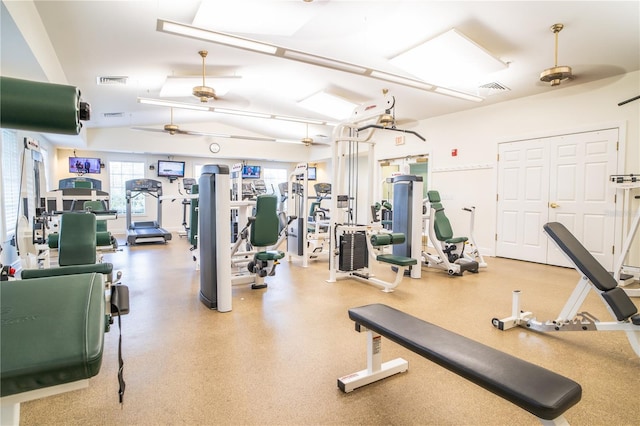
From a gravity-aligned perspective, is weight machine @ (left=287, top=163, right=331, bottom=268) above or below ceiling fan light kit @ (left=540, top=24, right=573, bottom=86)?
below

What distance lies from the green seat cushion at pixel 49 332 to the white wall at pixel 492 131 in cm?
627

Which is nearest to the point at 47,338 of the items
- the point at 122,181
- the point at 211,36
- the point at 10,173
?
the point at 211,36

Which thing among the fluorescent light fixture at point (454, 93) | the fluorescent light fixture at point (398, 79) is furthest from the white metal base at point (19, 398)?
the fluorescent light fixture at point (454, 93)

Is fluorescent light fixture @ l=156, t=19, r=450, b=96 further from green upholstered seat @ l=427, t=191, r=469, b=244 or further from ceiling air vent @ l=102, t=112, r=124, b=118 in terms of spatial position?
ceiling air vent @ l=102, t=112, r=124, b=118

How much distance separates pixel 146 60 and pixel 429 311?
5.10 meters

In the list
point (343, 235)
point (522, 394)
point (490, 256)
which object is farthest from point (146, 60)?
point (490, 256)

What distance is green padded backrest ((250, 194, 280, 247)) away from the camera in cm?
390

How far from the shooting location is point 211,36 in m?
3.32

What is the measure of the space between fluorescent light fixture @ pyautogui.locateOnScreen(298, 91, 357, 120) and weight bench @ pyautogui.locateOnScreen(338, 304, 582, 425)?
5.31 meters

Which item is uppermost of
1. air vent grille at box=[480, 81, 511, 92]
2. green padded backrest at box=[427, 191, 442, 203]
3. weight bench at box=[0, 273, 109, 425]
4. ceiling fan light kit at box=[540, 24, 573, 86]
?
air vent grille at box=[480, 81, 511, 92]

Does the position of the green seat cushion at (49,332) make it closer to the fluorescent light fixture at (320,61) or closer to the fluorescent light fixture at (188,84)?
the fluorescent light fixture at (320,61)

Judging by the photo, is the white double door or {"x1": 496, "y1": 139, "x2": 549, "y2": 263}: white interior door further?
{"x1": 496, "y1": 139, "x2": 549, "y2": 263}: white interior door

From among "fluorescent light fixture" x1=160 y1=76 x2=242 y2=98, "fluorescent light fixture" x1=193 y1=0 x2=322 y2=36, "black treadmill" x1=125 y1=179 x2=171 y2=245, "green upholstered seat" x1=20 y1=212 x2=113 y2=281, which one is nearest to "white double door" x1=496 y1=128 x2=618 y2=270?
"fluorescent light fixture" x1=193 y1=0 x2=322 y2=36

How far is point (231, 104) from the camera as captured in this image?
7.84 meters
